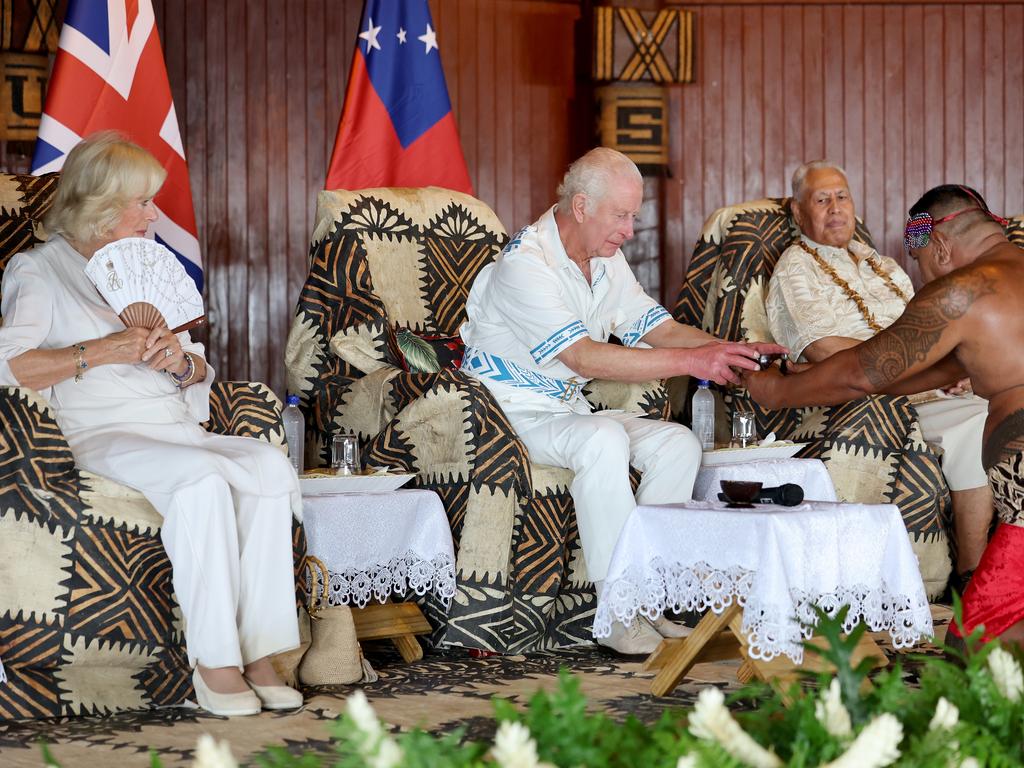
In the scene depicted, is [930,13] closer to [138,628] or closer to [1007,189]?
[1007,189]

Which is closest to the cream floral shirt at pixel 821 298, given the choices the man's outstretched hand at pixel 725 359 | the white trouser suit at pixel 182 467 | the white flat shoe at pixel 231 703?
the man's outstretched hand at pixel 725 359

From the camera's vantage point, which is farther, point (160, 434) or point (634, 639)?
point (634, 639)

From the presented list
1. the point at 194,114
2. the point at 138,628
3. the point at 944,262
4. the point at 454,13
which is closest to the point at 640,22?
the point at 454,13

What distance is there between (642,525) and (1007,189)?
4.04 meters

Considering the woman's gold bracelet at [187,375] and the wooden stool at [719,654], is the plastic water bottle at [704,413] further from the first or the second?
the woman's gold bracelet at [187,375]

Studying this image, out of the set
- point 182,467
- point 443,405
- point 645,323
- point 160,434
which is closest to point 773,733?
point 182,467

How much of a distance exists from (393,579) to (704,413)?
4.67 ft

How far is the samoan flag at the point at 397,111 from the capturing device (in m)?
5.18

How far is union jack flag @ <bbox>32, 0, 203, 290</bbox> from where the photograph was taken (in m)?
4.48

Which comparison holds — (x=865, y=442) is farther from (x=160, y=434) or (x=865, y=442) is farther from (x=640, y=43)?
(x=640, y=43)

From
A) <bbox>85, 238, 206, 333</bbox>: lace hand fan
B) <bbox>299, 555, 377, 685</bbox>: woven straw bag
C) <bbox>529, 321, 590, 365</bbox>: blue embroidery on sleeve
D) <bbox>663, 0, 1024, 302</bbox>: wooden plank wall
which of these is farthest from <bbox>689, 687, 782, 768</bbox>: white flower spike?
<bbox>663, 0, 1024, 302</bbox>: wooden plank wall

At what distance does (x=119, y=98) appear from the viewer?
15.1ft

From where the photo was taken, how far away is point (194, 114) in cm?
559

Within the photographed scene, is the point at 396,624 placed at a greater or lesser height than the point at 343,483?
→ lesser
